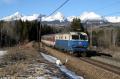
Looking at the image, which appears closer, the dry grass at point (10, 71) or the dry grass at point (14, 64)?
the dry grass at point (10, 71)

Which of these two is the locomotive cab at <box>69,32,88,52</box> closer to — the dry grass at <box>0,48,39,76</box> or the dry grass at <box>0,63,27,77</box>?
the dry grass at <box>0,48,39,76</box>

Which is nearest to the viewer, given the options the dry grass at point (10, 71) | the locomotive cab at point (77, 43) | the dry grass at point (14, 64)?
the dry grass at point (10, 71)

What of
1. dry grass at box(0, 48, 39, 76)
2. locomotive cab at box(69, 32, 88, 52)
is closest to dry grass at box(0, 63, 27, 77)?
dry grass at box(0, 48, 39, 76)

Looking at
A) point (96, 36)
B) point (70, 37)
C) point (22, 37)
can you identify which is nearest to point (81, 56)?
point (70, 37)

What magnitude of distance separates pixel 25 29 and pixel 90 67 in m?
107

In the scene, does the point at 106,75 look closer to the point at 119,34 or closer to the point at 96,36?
the point at 119,34

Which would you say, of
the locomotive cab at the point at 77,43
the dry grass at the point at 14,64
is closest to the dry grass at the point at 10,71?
the dry grass at the point at 14,64

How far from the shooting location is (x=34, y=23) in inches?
5778

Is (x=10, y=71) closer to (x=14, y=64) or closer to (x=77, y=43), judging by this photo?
(x=14, y=64)

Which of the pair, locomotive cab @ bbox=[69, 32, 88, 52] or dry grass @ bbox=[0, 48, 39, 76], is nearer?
dry grass @ bbox=[0, 48, 39, 76]

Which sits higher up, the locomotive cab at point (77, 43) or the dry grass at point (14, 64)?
the locomotive cab at point (77, 43)

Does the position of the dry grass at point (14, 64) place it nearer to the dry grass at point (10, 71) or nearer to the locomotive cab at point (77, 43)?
the dry grass at point (10, 71)

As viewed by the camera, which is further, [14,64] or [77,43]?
[77,43]

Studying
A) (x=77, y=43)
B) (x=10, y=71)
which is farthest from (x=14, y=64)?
(x=77, y=43)
